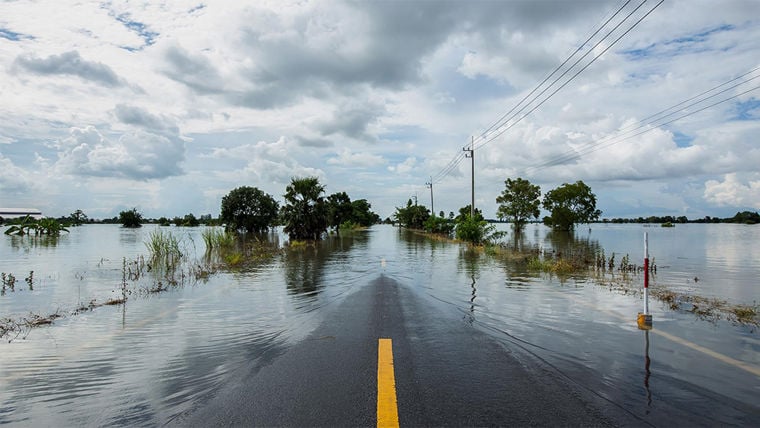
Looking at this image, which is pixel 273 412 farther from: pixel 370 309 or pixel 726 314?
pixel 726 314

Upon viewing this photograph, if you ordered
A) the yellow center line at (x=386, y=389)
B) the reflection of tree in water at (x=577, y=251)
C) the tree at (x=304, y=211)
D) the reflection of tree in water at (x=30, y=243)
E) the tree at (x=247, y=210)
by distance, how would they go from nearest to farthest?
the yellow center line at (x=386, y=389)
the reflection of tree in water at (x=577, y=251)
the reflection of tree in water at (x=30, y=243)
the tree at (x=304, y=211)
the tree at (x=247, y=210)

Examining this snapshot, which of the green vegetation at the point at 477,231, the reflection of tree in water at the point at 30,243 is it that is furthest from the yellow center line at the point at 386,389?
the reflection of tree in water at the point at 30,243

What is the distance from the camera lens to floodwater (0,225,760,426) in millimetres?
4088

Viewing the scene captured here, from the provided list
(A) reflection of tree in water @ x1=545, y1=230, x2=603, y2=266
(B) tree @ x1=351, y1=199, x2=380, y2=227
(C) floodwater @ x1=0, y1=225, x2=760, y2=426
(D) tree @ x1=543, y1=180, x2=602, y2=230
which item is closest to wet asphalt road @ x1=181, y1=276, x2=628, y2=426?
(C) floodwater @ x1=0, y1=225, x2=760, y2=426

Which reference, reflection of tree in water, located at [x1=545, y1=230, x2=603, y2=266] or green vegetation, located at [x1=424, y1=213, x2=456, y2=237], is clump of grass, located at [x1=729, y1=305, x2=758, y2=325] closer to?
reflection of tree in water, located at [x1=545, y1=230, x2=603, y2=266]

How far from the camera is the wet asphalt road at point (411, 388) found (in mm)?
3604

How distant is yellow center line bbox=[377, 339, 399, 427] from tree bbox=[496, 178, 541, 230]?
79054 mm

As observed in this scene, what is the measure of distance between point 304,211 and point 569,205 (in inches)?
2604

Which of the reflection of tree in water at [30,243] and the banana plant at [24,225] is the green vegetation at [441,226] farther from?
the banana plant at [24,225]

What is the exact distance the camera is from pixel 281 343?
20.5ft

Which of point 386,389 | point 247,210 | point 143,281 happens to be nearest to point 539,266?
point 386,389

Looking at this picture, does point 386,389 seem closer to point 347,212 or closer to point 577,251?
point 577,251

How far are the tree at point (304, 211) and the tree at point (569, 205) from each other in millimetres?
59768

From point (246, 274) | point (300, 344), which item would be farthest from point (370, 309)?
point (246, 274)
